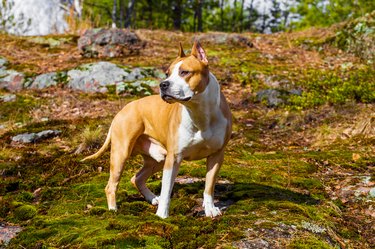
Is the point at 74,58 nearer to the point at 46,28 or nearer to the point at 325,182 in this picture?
the point at 325,182

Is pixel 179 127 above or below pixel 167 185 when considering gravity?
above

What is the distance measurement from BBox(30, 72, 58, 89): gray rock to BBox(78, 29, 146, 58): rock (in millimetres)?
1756

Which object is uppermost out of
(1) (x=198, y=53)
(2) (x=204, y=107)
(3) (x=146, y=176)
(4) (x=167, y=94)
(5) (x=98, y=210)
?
(1) (x=198, y=53)

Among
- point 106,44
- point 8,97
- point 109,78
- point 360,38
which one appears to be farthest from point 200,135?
point 360,38

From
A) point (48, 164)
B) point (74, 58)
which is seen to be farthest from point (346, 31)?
point (48, 164)

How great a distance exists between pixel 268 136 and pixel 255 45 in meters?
6.52

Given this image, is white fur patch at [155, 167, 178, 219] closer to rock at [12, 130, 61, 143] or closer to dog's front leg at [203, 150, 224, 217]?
dog's front leg at [203, 150, 224, 217]

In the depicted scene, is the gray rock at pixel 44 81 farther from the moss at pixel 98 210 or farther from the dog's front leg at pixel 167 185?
the dog's front leg at pixel 167 185

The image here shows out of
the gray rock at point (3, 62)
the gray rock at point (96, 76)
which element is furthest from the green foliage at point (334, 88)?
the gray rock at point (3, 62)

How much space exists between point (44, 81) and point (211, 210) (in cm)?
745

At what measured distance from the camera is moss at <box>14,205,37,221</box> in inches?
175

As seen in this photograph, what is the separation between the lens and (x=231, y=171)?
5.73 m

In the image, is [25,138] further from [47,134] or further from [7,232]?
[7,232]

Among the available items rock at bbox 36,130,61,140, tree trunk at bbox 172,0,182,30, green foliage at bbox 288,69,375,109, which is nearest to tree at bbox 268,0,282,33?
tree trunk at bbox 172,0,182,30
